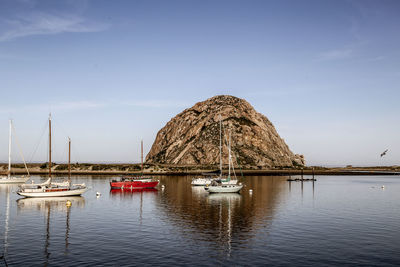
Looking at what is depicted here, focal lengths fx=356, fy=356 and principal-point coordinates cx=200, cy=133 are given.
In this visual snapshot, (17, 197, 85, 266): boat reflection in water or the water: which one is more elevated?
the water

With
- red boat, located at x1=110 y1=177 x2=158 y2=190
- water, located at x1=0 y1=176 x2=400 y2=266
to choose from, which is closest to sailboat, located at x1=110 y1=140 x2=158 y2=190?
red boat, located at x1=110 y1=177 x2=158 y2=190

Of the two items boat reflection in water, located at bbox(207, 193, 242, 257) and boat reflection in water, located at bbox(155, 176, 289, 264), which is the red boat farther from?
boat reflection in water, located at bbox(207, 193, 242, 257)

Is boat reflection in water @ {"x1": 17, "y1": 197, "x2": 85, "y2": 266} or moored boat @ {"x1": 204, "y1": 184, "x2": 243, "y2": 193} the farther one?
moored boat @ {"x1": 204, "y1": 184, "x2": 243, "y2": 193}

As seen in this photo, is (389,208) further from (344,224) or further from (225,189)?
(225,189)

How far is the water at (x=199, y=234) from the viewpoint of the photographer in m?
27.3

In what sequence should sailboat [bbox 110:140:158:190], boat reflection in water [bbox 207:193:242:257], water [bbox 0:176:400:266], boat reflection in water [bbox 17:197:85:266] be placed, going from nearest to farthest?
water [bbox 0:176:400:266] → boat reflection in water [bbox 207:193:242:257] → boat reflection in water [bbox 17:197:85:266] → sailboat [bbox 110:140:158:190]

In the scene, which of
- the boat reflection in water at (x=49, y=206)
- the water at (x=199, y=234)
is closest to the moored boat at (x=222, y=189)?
the water at (x=199, y=234)

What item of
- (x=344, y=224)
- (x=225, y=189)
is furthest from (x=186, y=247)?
(x=225, y=189)

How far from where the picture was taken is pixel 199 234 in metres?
36.1

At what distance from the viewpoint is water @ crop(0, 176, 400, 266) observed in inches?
1073

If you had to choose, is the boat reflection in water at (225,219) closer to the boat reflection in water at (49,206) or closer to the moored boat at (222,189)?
the moored boat at (222,189)

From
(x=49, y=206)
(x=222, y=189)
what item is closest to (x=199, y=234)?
(x=49, y=206)

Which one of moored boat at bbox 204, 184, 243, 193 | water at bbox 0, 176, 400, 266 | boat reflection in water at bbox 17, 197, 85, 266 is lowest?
boat reflection in water at bbox 17, 197, 85, 266

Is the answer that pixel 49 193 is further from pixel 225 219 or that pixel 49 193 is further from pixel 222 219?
pixel 225 219
